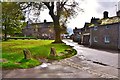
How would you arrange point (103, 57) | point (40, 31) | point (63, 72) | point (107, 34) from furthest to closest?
point (40, 31)
point (107, 34)
point (103, 57)
point (63, 72)

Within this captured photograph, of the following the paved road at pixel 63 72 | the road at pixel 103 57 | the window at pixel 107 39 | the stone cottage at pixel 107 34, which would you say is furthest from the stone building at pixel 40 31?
the paved road at pixel 63 72

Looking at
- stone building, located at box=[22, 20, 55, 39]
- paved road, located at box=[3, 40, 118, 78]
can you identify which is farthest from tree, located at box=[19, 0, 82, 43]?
stone building, located at box=[22, 20, 55, 39]

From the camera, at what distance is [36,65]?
1694 cm

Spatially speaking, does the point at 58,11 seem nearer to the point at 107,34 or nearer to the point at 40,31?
the point at 107,34

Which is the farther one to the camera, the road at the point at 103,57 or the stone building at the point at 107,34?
the stone building at the point at 107,34

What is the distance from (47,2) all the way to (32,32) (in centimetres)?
8269

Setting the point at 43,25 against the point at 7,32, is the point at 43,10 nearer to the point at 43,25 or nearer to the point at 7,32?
the point at 7,32

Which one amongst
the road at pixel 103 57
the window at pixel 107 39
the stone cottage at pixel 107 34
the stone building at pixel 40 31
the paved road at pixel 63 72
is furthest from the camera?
the stone building at pixel 40 31

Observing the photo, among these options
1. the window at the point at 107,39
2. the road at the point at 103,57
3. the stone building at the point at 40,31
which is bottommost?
the road at the point at 103,57

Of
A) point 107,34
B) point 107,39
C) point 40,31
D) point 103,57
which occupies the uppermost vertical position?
point 40,31

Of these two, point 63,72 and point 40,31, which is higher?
point 40,31

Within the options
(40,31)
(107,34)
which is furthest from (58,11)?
(40,31)

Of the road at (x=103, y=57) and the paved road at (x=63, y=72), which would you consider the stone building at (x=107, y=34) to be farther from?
the paved road at (x=63, y=72)

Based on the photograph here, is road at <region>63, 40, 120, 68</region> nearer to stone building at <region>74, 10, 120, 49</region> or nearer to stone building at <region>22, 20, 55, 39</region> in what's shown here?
stone building at <region>74, 10, 120, 49</region>
